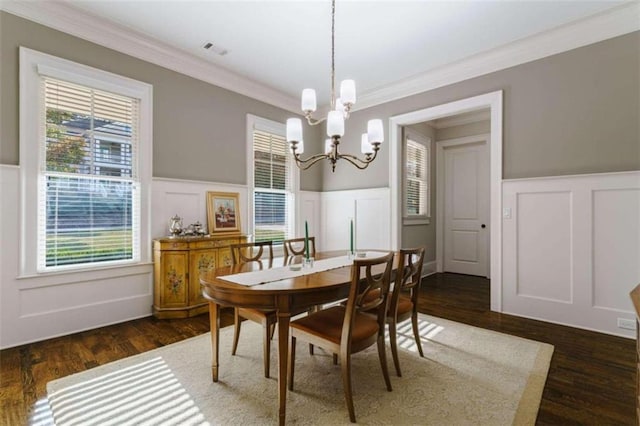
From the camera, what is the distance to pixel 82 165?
2.95 meters

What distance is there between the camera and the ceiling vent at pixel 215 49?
3366 mm

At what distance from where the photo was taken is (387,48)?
3.40 metres

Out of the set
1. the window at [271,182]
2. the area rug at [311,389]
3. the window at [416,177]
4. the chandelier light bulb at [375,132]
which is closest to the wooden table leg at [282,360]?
the area rug at [311,389]

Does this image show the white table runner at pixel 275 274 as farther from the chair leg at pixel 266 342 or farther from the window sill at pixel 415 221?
the window sill at pixel 415 221

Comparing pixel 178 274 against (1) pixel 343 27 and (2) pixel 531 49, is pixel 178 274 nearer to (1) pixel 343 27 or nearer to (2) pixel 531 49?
(1) pixel 343 27

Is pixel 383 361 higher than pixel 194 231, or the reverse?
pixel 194 231

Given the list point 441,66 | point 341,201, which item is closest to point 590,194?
point 441,66

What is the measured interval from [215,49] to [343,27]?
1.49m

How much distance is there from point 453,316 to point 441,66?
3.04 meters

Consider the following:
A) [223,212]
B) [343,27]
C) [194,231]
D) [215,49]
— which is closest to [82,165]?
[194,231]

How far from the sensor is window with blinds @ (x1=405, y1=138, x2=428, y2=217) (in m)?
5.08

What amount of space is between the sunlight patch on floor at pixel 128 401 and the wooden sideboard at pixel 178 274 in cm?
109

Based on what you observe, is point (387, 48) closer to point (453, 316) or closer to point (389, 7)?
point (389, 7)

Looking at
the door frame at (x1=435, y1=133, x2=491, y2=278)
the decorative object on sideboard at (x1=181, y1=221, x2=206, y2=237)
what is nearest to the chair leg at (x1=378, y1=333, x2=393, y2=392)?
the decorative object on sideboard at (x1=181, y1=221, x2=206, y2=237)
